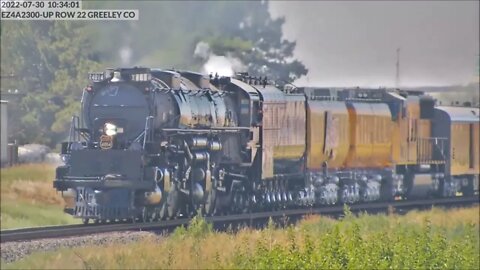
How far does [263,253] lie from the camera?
1702cm

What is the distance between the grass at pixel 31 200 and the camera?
1104 inches

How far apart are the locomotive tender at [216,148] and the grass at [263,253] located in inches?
99.5

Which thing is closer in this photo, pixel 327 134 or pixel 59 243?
pixel 59 243

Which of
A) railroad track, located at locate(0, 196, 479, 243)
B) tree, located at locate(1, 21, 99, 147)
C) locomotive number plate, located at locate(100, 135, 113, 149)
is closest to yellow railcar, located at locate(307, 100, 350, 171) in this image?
railroad track, located at locate(0, 196, 479, 243)

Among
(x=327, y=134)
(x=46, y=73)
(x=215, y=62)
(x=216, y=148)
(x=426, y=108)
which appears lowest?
(x=216, y=148)

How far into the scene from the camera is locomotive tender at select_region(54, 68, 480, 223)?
21.6 meters

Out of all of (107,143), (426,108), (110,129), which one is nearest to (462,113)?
(426,108)

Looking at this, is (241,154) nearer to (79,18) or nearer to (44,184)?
(44,184)

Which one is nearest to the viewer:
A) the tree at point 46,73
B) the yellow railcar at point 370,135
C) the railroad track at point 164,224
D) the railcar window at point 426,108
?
the railroad track at point 164,224

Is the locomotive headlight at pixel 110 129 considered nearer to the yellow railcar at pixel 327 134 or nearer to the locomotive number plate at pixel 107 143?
the locomotive number plate at pixel 107 143

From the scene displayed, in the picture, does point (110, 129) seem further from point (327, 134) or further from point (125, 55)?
point (327, 134)

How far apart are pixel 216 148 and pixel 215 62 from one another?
20.0 feet

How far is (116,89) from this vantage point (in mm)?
22531

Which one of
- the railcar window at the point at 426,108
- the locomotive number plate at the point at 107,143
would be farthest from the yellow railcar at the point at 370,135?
the locomotive number plate at the point at 107,143
